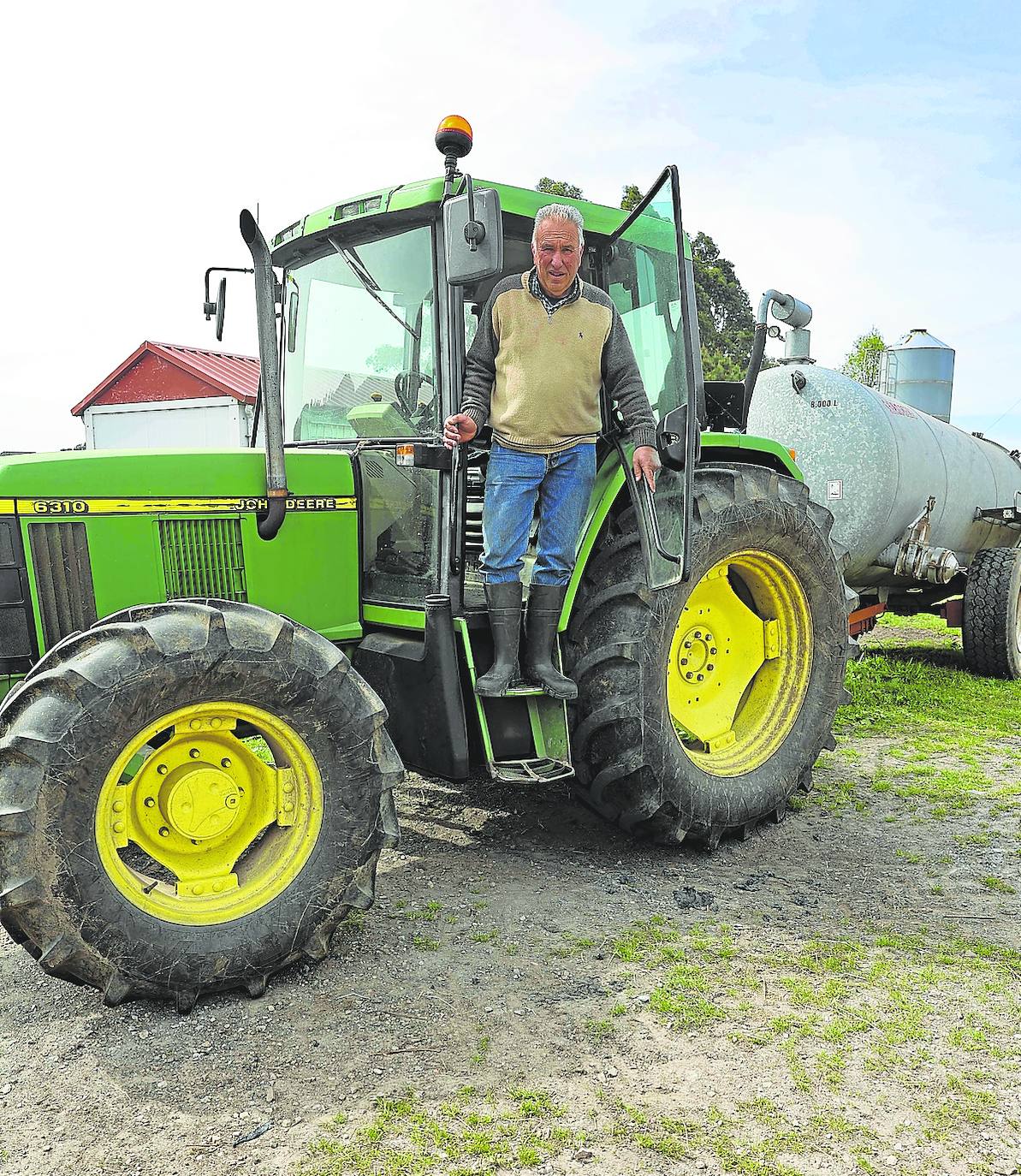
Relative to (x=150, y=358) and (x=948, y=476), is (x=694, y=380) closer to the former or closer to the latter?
(x=948, y=476)

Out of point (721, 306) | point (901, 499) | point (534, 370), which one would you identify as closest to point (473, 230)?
point (534, 370)

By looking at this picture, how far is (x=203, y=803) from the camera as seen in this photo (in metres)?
3.09

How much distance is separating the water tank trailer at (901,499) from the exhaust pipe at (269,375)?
3.73 metres

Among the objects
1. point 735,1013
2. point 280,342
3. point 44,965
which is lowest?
point 735,1013

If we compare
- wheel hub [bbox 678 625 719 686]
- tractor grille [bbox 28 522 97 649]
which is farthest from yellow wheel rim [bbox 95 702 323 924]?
wheel hub [bbox 678 625 719 686]

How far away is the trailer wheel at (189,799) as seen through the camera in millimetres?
2752

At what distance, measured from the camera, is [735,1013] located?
9.81ft

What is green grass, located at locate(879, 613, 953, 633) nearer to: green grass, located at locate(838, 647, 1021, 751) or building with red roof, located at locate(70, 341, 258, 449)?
green grass, located at locate(838, 647, 1021, 751)

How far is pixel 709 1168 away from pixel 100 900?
1.69 m

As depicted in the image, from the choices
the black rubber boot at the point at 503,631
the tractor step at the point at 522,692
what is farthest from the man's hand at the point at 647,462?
the tractor step at the point at 522,692

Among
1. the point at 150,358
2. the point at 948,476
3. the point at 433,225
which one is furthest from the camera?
the point at 150,358

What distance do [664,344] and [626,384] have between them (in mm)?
521

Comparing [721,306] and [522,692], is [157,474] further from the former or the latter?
[721,306]

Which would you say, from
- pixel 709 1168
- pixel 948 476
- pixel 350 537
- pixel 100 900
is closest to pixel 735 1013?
pixel 709 1168
